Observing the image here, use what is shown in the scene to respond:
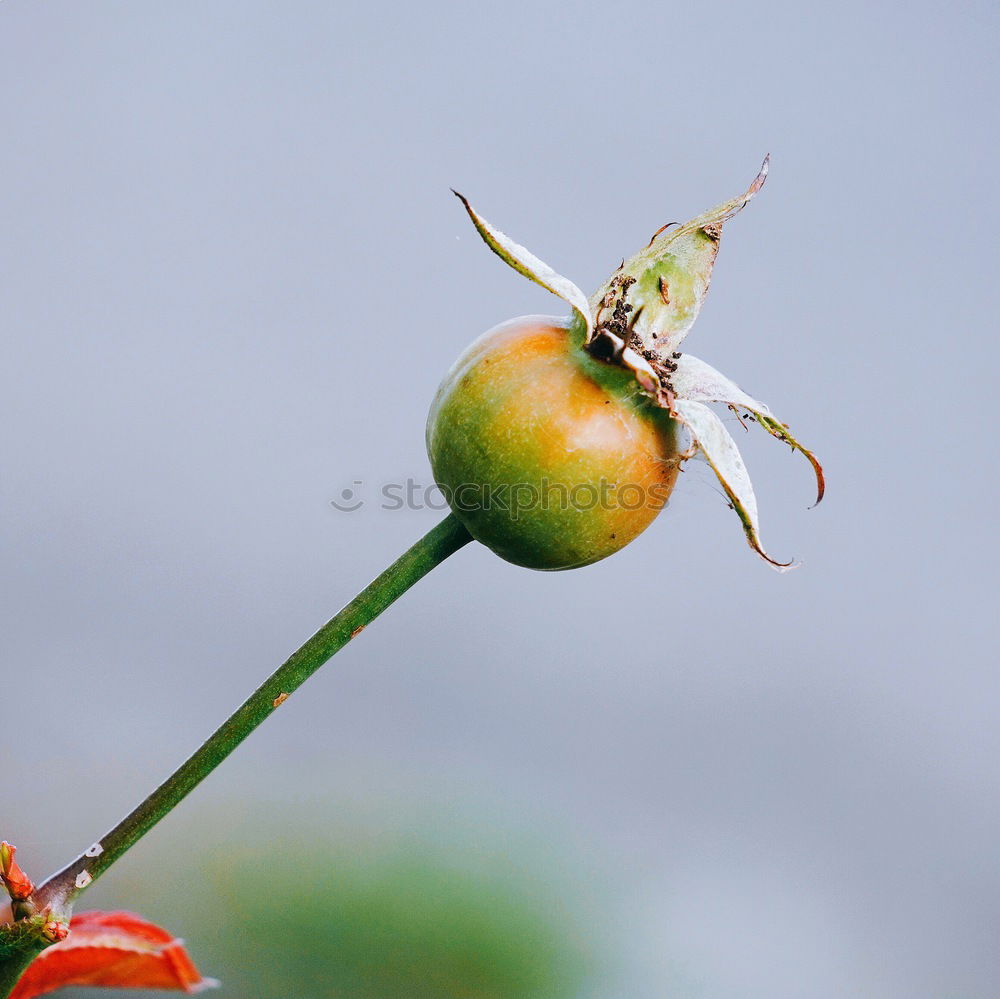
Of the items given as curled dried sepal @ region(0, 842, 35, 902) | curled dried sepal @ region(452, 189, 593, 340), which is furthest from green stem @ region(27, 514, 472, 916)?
curled dried sepal @ region(452, 189, 593, 340)

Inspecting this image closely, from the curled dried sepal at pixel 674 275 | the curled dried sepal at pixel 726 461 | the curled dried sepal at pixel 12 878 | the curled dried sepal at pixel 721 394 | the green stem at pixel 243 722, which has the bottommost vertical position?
the curled dried sepal at pixel 12 878

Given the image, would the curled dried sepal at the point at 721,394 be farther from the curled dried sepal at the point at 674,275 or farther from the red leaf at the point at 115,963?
the red leaf at the point at 115,963

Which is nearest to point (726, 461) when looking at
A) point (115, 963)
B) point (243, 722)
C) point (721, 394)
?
point (721, 394)

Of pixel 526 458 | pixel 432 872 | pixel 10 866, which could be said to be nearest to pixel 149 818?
pixel 10 866

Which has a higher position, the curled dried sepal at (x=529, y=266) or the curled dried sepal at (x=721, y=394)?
the curled dried sepal at (x=721, y=394)

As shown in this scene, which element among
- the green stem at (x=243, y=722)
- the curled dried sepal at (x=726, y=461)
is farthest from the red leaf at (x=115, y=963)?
the curled dried sepal at (x=726, y=461)

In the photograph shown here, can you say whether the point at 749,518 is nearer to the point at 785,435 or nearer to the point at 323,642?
the point at 785,435

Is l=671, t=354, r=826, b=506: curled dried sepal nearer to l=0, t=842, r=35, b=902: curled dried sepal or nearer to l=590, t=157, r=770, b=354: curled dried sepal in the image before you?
l=590, t=157, r=770, b=354: curled dried sepal
